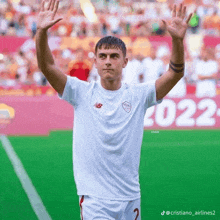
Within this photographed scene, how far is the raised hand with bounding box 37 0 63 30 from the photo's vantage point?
11.4ft

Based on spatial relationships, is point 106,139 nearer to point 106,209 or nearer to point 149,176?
point 106,209

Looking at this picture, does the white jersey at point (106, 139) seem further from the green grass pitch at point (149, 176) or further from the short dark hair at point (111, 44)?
the green grass pitch at point (149, 176)

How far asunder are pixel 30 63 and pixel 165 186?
38.5 ft

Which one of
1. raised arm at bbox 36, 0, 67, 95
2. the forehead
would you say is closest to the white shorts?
raised arm at bbox 36, 0, 67, 95

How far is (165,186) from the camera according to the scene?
301 inches

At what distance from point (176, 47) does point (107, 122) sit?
2.40 ft

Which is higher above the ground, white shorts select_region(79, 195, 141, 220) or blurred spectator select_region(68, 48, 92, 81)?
blurred spectator select_region(68, 48, 92, 81)

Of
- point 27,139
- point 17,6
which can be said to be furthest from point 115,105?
point 17,6

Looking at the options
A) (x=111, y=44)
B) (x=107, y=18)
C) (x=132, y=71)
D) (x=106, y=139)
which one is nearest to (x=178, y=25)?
(x=111, y=44)

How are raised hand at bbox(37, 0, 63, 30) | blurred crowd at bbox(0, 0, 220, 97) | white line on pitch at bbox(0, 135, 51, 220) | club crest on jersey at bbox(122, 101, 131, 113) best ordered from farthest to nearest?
blurred crowd at bbox(0, 0, 220, 97)
white line on pitch at bbox(0, 135, 51, 220)
club crest on jersey at bbox(122, 101, 131, 113)
raised hand at bbox(37, 0, 63, 30)

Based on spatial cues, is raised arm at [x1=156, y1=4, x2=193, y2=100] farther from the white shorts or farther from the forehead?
the white shorts

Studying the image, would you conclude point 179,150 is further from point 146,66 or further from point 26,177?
point 146,66

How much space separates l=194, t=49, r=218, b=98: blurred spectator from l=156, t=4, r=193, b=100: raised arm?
44.8ft

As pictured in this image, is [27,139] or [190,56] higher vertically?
[190,56]
